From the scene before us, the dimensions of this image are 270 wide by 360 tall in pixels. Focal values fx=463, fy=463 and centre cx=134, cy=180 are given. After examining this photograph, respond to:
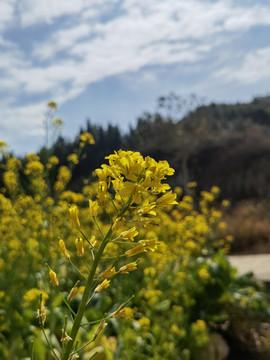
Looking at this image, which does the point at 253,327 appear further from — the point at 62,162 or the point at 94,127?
the point at 94,127

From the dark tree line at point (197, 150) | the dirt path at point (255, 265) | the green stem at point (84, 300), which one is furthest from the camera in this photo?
the dark tree line at point (197, 150)

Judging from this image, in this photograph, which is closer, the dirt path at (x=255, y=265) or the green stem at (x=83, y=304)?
the green stem at (x=83, y=304)

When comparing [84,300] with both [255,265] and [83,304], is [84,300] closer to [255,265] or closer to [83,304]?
[83,304]

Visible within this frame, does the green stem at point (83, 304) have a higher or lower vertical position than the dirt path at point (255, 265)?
higher

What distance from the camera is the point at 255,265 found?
8.61 metres

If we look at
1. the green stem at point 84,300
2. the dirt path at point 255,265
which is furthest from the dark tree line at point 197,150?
the green stem at point 84,300

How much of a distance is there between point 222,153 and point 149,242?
25437 mm

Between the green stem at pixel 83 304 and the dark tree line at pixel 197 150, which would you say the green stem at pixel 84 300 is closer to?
the green stem at pixel 83 304

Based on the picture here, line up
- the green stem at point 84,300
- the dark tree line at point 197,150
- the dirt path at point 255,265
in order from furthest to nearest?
the dark tree line at point 197,150
the dirt path at point 255,265
the green stem at point 84,300

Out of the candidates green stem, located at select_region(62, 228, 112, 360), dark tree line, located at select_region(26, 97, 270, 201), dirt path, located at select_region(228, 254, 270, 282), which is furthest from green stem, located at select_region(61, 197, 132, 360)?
dark tree line, located at select_region(26, 97, 270, 201)

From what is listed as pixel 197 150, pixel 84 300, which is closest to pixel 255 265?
pixel 84 300

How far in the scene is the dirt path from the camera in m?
7.34

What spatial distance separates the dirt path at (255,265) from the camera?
7.34m

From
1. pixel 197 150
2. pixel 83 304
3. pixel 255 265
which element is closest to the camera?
pixel 83 304
